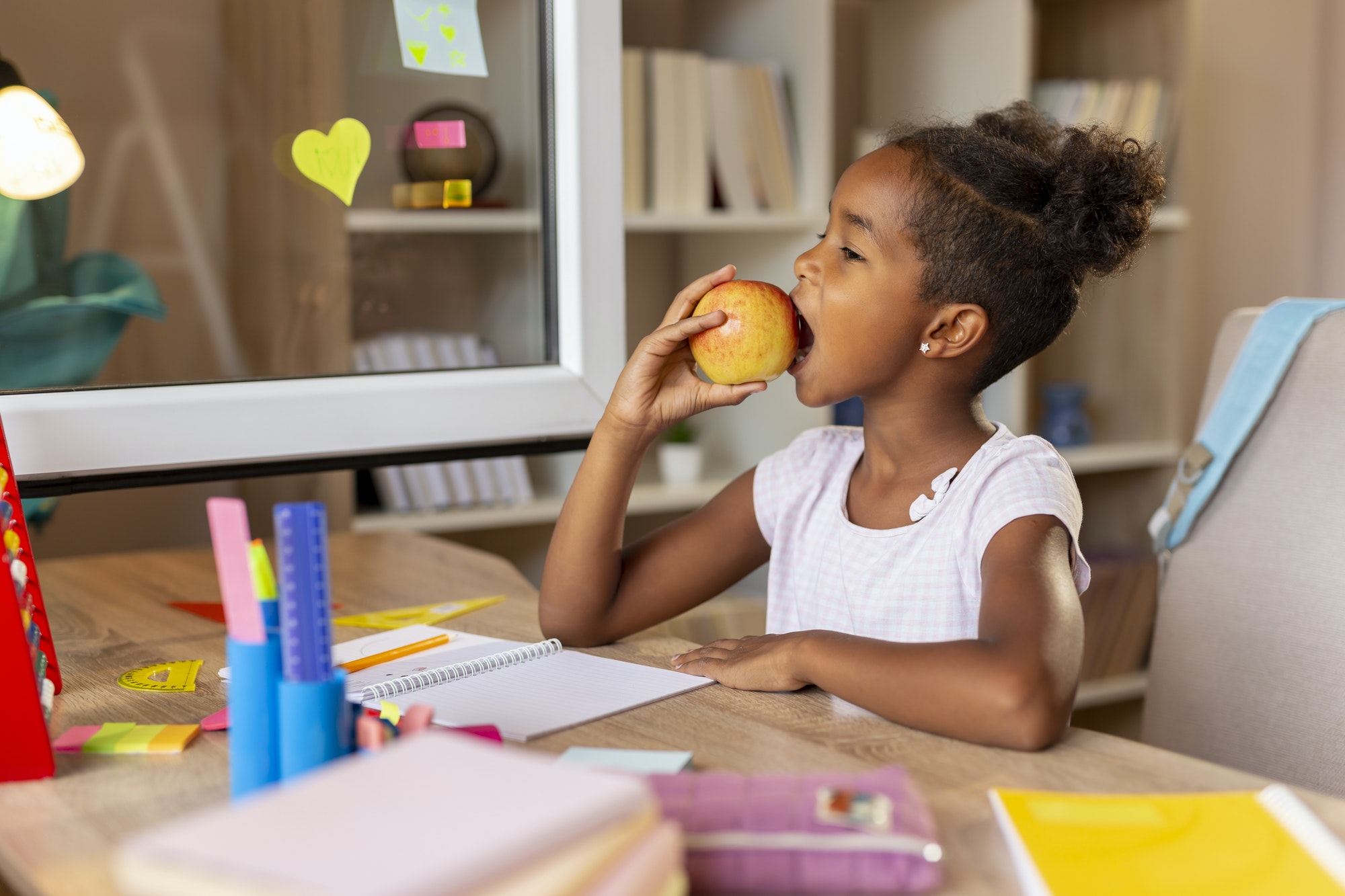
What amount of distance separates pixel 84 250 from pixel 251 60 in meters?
0.31

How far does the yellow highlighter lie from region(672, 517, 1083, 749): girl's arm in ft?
1.19

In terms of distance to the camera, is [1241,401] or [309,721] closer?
[309,721]

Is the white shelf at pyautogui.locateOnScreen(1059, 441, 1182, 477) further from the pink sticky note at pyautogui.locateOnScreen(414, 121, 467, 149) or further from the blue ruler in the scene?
the blue ruler

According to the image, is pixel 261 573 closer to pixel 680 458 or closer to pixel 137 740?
pixel 137 740

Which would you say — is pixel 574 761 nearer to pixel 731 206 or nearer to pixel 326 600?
pixel 326 600

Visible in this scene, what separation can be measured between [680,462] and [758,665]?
1.26 metres

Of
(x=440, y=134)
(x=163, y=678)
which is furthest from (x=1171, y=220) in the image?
(x=163, y=678)

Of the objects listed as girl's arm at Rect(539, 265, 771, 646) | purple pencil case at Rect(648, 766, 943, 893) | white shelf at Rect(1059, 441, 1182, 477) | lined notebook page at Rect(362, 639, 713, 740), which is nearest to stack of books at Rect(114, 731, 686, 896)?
purple pencil case at Rect(648, 766, 943, 893)

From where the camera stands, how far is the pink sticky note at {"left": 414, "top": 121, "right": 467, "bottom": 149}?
43.6 inches

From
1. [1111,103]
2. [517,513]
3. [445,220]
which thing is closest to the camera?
[445,220]

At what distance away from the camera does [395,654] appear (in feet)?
3.09

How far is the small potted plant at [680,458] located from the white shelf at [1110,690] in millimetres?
852

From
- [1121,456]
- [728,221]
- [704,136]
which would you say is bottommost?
[1121,456]

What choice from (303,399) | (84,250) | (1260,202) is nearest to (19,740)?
(303,399)
